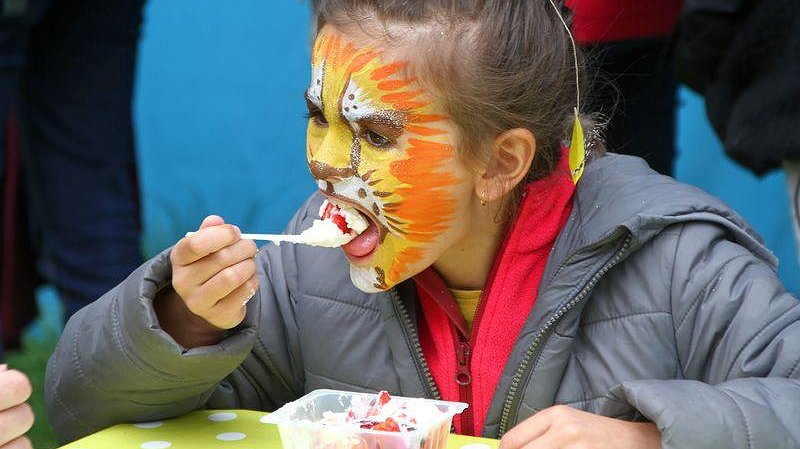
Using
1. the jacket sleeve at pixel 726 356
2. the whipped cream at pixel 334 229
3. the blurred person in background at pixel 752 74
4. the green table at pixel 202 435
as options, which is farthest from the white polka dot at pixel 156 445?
the blurred person in background at pixel 752 74

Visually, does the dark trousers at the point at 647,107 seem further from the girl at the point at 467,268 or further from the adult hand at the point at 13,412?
the adult hand at the point at 13,412

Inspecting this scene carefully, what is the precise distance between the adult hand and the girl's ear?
0.64 m

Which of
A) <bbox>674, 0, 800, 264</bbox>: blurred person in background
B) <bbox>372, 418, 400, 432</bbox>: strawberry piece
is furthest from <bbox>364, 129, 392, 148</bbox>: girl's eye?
<bbox>674, 0, 800, 264</bbox>: blurred person in background

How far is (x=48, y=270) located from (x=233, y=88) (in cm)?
73

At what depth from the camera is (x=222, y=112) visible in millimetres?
3570

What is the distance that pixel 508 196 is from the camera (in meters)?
1.69

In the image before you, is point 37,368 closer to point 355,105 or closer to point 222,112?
point 222,112

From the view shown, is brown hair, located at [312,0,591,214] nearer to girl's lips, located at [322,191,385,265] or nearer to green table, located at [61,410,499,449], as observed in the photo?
girl's lips, located at [322,191,385,265]

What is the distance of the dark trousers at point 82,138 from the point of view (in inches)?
112

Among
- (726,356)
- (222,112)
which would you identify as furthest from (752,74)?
(222,112)

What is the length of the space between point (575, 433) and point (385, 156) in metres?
0.46

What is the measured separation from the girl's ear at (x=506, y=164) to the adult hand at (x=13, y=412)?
25.3 inches

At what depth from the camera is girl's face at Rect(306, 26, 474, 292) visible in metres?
1.54

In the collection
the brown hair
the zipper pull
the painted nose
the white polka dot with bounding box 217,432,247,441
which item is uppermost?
the brown hair
